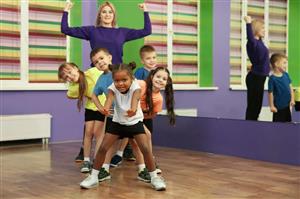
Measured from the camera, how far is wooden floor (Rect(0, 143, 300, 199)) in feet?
9.04

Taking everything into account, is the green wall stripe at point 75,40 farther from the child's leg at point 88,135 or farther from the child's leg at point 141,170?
the child's leg at point 141,170

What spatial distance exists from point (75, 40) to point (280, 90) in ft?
7.83

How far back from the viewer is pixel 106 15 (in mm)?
3910

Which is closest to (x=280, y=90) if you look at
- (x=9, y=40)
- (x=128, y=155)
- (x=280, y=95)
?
(x=280, y=95)

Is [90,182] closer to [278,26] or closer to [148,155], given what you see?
[148,155]

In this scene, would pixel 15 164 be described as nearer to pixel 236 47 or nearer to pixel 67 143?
pixel 67 143

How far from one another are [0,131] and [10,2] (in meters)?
1.36

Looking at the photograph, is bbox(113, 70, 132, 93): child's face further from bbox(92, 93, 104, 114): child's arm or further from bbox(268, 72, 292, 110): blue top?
bbox(268, 72, 292, 110): blue top

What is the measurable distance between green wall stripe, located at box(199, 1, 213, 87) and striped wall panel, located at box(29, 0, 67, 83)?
185 centimetres

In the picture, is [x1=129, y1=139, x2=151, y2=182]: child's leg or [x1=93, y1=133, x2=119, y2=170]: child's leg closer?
[x1=93, y1=133, x2=119, y2=170]: child's leg

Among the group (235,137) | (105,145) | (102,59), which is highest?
(102,59)

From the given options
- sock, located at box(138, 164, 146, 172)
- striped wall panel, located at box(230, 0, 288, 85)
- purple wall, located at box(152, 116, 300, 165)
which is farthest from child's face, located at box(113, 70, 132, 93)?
striped wall panel, located at box(230, 0, 288, 85)

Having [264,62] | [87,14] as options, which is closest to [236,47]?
[264,62]

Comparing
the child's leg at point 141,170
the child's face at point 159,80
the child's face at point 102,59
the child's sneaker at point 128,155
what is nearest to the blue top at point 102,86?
the child's face at point 102,59
